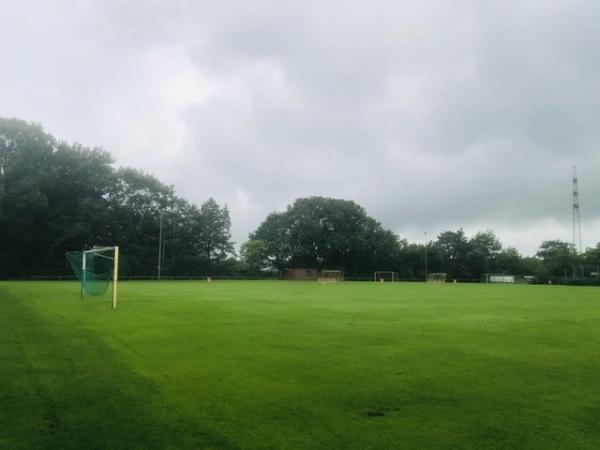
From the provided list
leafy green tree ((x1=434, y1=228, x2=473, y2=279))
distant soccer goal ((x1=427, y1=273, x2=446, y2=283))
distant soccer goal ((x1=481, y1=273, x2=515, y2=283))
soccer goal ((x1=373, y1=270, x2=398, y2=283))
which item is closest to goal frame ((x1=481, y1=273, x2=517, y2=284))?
distant soccer goal ((x1=481, y1=273, x2=515, y2=283))

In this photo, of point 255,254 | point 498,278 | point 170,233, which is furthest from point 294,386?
point 498,278

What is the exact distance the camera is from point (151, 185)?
76562mm

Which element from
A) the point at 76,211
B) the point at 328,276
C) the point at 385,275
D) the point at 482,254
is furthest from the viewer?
the point at 482,254

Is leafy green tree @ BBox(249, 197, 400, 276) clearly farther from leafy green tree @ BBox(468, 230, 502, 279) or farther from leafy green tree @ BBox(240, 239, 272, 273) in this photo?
leafy green tree @ BBox(468, 230, 502, 279)

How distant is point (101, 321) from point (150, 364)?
6.47 meters

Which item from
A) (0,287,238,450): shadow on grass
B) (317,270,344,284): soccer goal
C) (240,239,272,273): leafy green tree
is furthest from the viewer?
(240,239,272,273): leafy green tree

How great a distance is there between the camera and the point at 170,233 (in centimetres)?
7769

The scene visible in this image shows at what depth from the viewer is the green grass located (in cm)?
520

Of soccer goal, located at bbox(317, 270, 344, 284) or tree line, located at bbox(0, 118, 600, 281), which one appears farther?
soccer goal, located at bbox(317, 270, 344, 284)

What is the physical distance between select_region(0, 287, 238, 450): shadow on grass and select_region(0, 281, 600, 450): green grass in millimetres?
21

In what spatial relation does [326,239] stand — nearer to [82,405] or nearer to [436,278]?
[436,278]

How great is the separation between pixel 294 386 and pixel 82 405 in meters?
2.65

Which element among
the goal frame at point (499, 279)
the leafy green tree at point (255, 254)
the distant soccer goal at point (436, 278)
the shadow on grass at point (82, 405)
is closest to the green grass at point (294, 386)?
the shadow on grass at point (82, 405)

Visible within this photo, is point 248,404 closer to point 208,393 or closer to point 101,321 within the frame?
point 208,393
